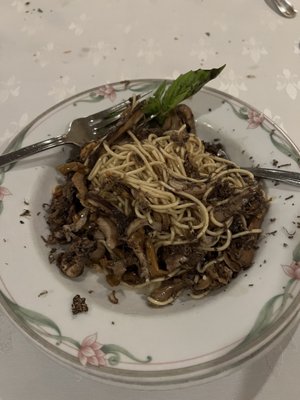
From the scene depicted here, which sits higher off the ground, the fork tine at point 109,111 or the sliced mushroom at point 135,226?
the fork tine at point 109,111

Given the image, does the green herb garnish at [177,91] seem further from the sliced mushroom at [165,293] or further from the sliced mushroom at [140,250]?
the sliced mushroom at [165,293]

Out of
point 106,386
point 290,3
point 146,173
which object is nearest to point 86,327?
point 106,386

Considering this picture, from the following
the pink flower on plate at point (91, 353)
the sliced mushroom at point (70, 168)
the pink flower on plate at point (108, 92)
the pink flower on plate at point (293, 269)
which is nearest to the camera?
the pink flower on plate at point (91, 353)

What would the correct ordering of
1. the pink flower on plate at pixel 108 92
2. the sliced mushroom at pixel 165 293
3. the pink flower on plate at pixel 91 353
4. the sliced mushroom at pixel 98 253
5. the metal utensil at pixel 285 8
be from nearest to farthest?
the pink flower on plate at pixel 91 353 < the sliced mushroom at pixel 165 293 < the sliced mushroom at pixel 98 253 < the pink flower on plate at pixel 108 92 < the metal utensil at pixel 285 8

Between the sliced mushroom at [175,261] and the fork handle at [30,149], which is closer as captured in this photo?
the sliced mushroom at [175,261]

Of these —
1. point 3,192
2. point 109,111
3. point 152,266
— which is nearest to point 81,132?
point 109,111

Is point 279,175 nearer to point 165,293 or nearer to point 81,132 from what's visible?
point 165,293

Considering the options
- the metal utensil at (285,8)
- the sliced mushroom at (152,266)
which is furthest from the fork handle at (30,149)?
the metal utensil at (285,8)
